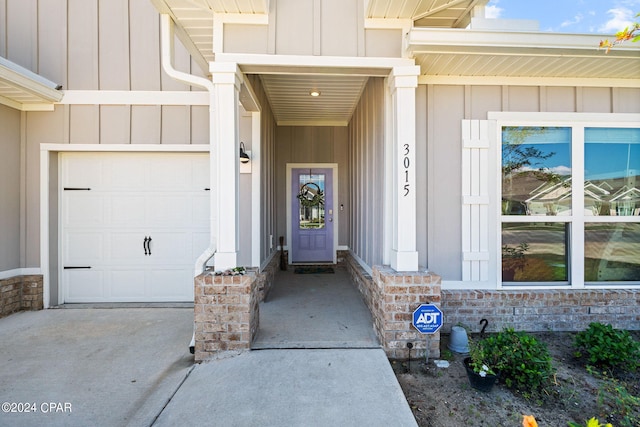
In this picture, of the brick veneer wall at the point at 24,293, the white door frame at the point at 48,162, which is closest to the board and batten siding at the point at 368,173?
the white door frame at the point at 48,162

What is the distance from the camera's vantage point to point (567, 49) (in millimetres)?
2611

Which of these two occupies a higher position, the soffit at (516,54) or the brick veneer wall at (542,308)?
the soffit at (516,54)

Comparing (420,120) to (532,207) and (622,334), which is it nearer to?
(532,207)

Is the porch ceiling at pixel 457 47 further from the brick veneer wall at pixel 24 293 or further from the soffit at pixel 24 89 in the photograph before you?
the brick veneer wall at pixel 24 293

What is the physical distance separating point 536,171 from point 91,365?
4738 millimetres

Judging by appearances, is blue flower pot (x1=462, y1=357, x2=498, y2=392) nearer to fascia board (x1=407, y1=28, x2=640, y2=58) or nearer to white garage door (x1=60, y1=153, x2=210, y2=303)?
fascia board (x1=407, y1=28, x2=640, y2=58)

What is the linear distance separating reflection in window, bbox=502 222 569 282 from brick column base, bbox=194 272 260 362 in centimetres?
276

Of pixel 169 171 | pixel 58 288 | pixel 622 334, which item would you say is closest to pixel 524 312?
pixel 622 334

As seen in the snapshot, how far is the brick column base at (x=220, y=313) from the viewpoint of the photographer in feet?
8.13

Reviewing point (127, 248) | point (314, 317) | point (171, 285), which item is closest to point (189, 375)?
point (314, 317)

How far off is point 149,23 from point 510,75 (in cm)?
459

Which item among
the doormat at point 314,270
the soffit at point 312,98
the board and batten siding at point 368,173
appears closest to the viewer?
the board and batten siding at point 368,173

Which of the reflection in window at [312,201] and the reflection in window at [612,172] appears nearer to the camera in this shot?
the reflection in window at [612,172]

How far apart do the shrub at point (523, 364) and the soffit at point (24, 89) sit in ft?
17.8
